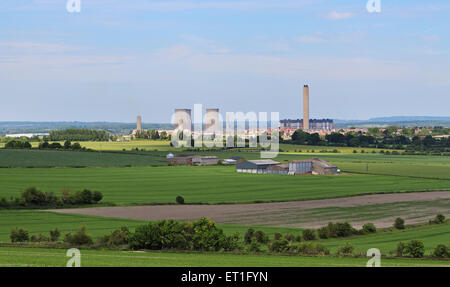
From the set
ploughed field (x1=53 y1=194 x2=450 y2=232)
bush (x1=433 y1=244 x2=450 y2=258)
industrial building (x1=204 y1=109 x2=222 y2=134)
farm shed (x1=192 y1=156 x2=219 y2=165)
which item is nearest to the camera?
bush (x1=433 y1=244 x2=450 y2=258)

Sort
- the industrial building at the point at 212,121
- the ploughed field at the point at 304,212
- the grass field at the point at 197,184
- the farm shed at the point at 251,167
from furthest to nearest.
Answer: the industrial building at the point at 212,121, the farm shed at the point at 251,167, the grass field at the point at 197,184, the ploughed field at the point at 304,212

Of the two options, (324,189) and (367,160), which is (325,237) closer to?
(324,189)

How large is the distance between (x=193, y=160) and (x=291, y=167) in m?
18.5

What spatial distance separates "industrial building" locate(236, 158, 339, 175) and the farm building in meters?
12.6

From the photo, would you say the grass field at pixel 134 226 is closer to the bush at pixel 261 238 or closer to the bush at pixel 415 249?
the bush at pixel 415 249

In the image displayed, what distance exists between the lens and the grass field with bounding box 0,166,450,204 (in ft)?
163

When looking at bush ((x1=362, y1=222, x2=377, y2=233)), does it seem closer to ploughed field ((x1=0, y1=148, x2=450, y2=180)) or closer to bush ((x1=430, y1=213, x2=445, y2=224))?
bush ((x1=430, y1=213, x2=445, y2=224))

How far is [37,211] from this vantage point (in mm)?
40438

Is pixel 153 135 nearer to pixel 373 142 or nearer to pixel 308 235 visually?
pixel 373 142

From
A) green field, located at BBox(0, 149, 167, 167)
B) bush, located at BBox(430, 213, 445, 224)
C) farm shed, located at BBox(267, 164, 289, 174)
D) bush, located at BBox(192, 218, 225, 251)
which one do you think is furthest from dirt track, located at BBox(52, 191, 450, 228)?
green field, located at BBox(0, 149, 167, 167)

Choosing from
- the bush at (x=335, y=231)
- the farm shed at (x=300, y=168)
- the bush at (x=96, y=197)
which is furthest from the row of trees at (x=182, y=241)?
the farm shed at (x=300, y=168)

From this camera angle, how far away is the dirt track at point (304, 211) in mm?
37375

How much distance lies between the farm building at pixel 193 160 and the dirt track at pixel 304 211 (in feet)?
132

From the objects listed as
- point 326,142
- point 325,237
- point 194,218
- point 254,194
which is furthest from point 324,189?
point 326,142
